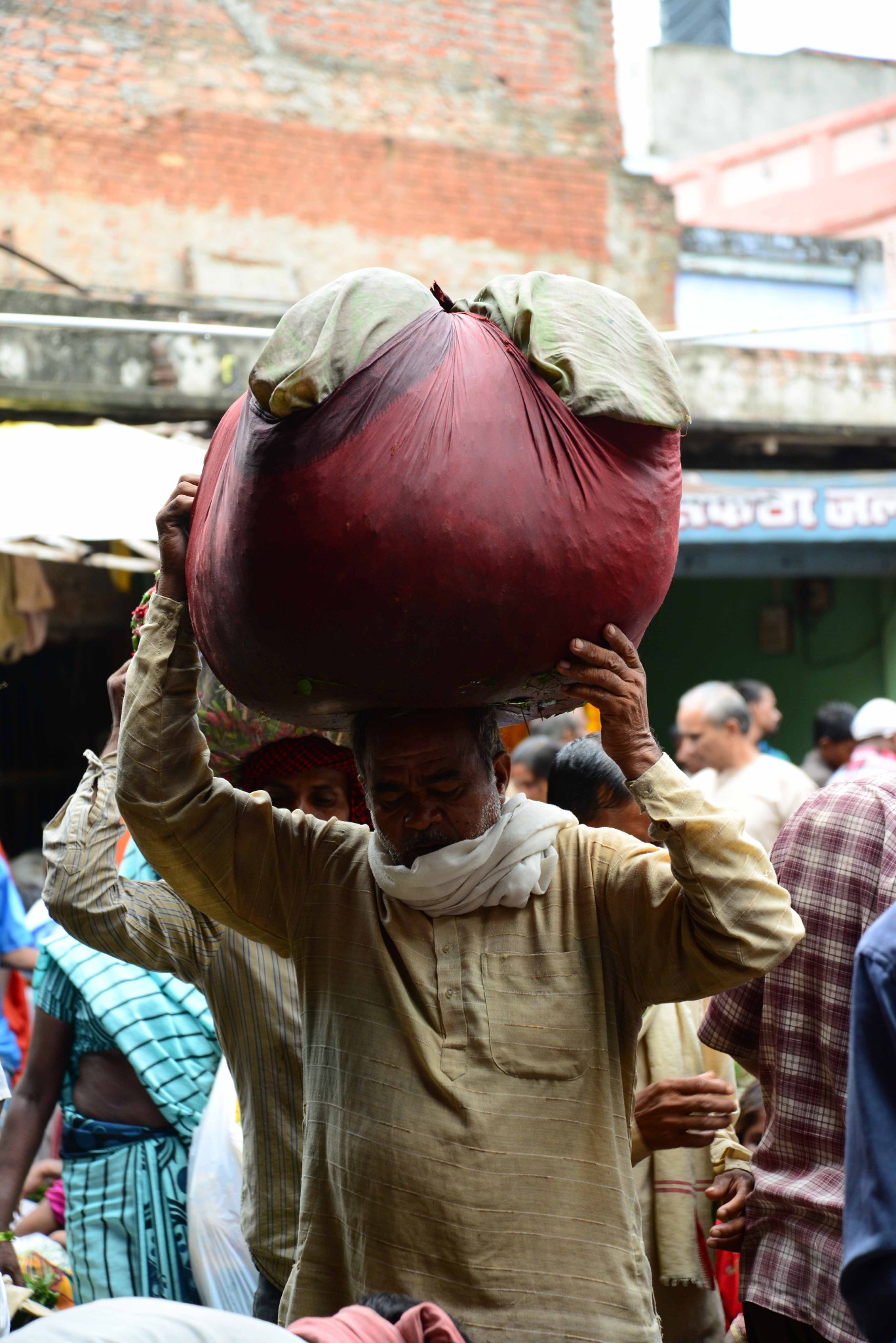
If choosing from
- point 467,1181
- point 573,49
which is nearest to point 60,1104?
point 467,1181

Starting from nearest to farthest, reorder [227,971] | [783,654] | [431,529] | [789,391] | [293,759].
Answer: [431,529] → [227,971] → [293,759] → [789,391] → [783,654]

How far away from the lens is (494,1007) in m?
2.11

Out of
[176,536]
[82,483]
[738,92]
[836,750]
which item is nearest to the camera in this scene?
[176,536]

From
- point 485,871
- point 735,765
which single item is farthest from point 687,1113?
point 735,765

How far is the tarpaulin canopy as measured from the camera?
452 cm

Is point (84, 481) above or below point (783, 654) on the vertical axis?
above

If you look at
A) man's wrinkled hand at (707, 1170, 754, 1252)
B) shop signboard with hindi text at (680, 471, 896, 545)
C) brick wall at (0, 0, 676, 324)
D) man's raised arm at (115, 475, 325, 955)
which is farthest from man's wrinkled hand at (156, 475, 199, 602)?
brick wall at (0, 0, 676, 324)

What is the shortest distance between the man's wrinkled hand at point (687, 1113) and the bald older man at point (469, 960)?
17.1 inches

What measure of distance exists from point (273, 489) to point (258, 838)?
30.1 inches

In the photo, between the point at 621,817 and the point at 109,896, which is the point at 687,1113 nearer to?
the point at 621,817

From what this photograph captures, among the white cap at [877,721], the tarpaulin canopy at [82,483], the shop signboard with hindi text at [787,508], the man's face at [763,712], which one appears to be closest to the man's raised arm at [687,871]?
the tarpaulin canopy at [82,483]

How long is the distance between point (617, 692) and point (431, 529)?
1.28ft

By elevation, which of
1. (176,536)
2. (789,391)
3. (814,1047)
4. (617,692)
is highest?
(789,391)

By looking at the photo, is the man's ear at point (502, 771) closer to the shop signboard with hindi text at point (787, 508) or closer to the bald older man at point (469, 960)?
the bald older man at point (469, 960)
